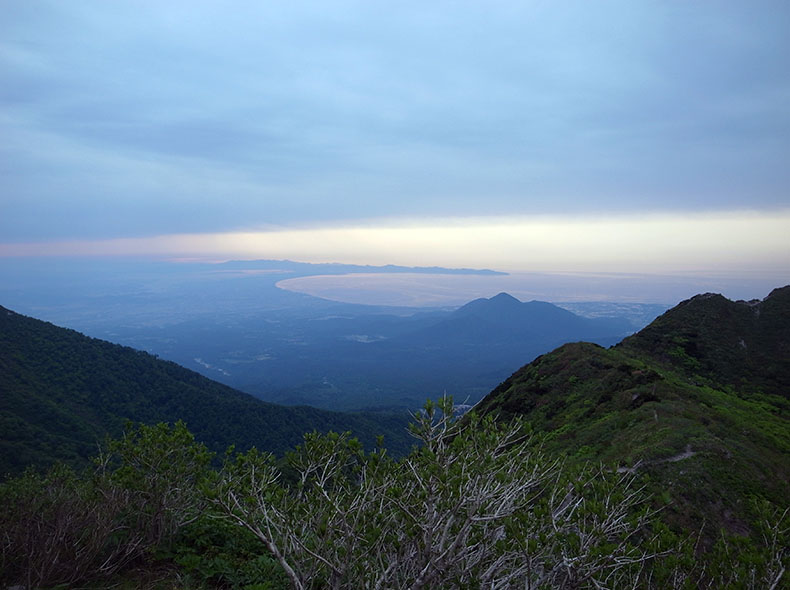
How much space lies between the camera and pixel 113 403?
4722cm

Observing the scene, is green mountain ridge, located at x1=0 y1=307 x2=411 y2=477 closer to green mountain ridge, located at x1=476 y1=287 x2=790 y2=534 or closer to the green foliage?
green mountain ridge, located at x1=476 y1=287 x2=790 y2=534

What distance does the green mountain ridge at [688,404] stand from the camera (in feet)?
32.3

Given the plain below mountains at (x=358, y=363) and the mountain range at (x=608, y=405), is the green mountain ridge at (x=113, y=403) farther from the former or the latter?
the plain below mountains at (x=358, y=363)

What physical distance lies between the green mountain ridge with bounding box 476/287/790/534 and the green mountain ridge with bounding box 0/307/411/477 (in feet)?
69.7

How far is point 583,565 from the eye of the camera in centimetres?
360

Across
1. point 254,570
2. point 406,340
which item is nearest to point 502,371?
point 406,340

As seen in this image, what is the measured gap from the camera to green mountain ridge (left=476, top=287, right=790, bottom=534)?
984cm

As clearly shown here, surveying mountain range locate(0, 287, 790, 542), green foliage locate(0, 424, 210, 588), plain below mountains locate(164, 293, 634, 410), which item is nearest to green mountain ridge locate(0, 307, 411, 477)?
mountain range locate(0, 287, 790, 542)

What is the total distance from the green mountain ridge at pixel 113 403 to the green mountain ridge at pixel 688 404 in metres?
21.3

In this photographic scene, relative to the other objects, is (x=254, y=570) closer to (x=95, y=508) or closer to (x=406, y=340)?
(x=95, y=508)

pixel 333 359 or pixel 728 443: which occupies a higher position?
pixel 728 443

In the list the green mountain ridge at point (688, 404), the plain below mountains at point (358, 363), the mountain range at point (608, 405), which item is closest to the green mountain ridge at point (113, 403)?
the mountain range at point (608, 405)

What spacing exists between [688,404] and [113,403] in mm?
53993

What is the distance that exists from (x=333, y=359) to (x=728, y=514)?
145 meters
